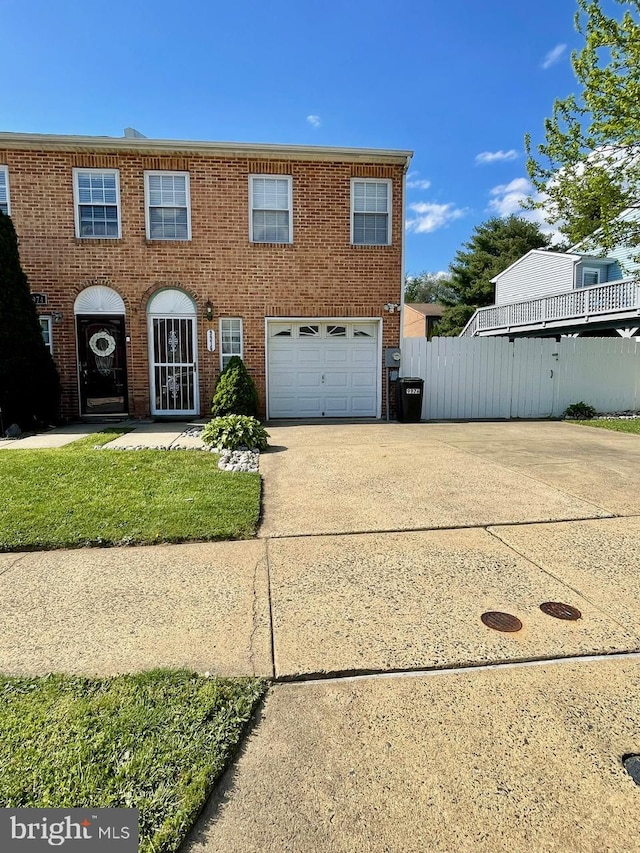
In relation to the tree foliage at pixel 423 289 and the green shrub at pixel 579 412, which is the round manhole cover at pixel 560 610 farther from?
the tree foliage at pixel 423 289

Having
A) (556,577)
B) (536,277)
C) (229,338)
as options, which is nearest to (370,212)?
(229,338)

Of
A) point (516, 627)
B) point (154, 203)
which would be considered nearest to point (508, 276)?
point (154, 203)

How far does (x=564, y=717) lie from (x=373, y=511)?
2895mm

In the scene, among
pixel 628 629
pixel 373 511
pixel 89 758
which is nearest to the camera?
pixel 89 758

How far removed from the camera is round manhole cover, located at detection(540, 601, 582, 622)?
303cm

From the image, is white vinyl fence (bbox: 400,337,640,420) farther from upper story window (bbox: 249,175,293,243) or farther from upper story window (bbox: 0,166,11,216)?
upper story window (bbox: 0,166,11,216)

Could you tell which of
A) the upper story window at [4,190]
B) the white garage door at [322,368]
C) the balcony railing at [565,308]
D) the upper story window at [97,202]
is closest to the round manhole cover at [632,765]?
the white garage door at [322,368]

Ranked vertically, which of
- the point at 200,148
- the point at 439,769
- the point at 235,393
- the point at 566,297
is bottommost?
the point at 439,769

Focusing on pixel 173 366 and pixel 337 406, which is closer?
pixel 173 366

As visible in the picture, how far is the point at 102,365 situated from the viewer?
39.5ft

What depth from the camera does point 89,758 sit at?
189 cm

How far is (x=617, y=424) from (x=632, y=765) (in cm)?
1170

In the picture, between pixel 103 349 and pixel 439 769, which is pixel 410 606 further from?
pixel 103 349

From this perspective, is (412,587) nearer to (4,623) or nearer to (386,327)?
(4,623)
